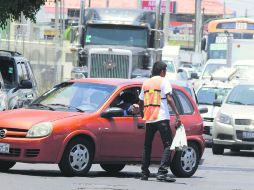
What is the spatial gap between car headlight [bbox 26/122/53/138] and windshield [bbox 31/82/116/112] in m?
0.91

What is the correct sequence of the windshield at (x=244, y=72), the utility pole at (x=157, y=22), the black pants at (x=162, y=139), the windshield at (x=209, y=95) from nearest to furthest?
the black pants at (x=162, y=139) → the windshield at (x=209, y=95) → the windshield at (x=244, y=72) → the utility pole at (x=157, y=22)

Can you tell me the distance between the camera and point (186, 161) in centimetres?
1512

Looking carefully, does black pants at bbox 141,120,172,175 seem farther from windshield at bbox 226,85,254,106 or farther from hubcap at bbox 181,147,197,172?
windshield at bbox 226,85,254,106

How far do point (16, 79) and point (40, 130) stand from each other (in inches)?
295

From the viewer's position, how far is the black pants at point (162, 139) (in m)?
13.9

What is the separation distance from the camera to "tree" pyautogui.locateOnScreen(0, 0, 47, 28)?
72.8 feet

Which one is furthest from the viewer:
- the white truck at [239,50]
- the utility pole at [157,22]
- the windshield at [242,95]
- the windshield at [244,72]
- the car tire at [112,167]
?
the white truck at [239,50]

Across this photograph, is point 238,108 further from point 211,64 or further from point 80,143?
point 211,64

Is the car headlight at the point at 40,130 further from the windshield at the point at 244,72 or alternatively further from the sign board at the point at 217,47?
the sign board at the point at 217,47

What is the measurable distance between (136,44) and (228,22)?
13.8m

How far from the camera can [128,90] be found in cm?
1487

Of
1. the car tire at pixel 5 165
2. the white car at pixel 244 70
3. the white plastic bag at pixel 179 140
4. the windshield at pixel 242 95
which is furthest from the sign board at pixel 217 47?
the car tire at pixel 5 165

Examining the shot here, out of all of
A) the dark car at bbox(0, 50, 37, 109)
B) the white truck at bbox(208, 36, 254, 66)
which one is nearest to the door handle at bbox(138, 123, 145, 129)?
the dark car at bbox(0, 50, 37, 109)

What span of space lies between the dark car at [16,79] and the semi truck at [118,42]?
27.4ft
